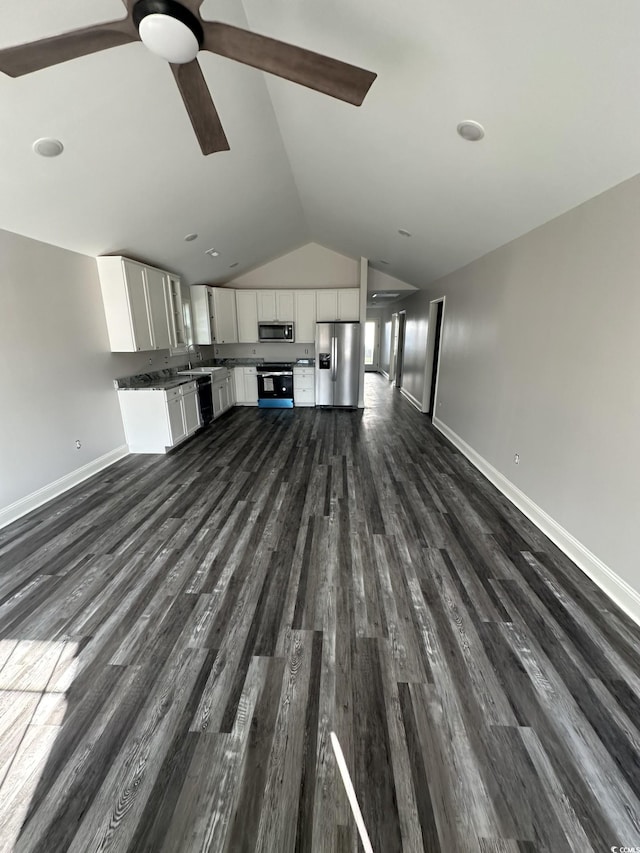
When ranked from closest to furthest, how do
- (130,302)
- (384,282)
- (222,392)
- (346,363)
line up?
(130,302) < (222,392) < (346,363) < (384,282)

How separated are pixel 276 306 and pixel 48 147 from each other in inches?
189

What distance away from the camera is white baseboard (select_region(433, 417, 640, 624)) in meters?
2.07

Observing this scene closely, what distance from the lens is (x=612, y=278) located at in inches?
87.3

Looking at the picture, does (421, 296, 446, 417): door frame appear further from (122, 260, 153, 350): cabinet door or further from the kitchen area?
(122, 260, 153, 350): cabinet door

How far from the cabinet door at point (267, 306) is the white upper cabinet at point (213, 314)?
513 mm

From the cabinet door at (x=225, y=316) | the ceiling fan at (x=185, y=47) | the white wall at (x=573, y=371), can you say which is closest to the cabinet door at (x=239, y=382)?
the cabinet door at (x=225, y=316)

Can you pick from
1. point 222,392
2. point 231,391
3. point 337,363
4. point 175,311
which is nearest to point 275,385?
point 231,391

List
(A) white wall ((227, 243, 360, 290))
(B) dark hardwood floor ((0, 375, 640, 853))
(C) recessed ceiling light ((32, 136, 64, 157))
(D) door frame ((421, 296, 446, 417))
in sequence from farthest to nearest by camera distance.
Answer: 1. (A) white wall ((227, 243, 360, 290))
2. (D) door frame ((421, 296, 446, 417))
3. (C) recessed ceiling light ((32, 136, 64, 157))
4. (B) dark hardwood floor ((0, 375, 640, 853))

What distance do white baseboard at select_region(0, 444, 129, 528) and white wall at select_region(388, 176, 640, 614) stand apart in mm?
4453

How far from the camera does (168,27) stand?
134 cm

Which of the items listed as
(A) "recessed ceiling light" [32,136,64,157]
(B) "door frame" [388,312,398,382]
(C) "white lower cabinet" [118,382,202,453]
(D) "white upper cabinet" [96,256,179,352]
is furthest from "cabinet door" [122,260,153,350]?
(B) "door frame" [388,312,398,382]

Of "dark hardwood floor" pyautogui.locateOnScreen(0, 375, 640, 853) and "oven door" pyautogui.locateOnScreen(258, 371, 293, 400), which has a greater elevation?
"oven door" pyautogui.locateOnScreen(258, 371, 293, 400)

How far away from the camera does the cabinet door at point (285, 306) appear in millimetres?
6910

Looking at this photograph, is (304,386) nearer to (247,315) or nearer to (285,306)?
(285,306)
